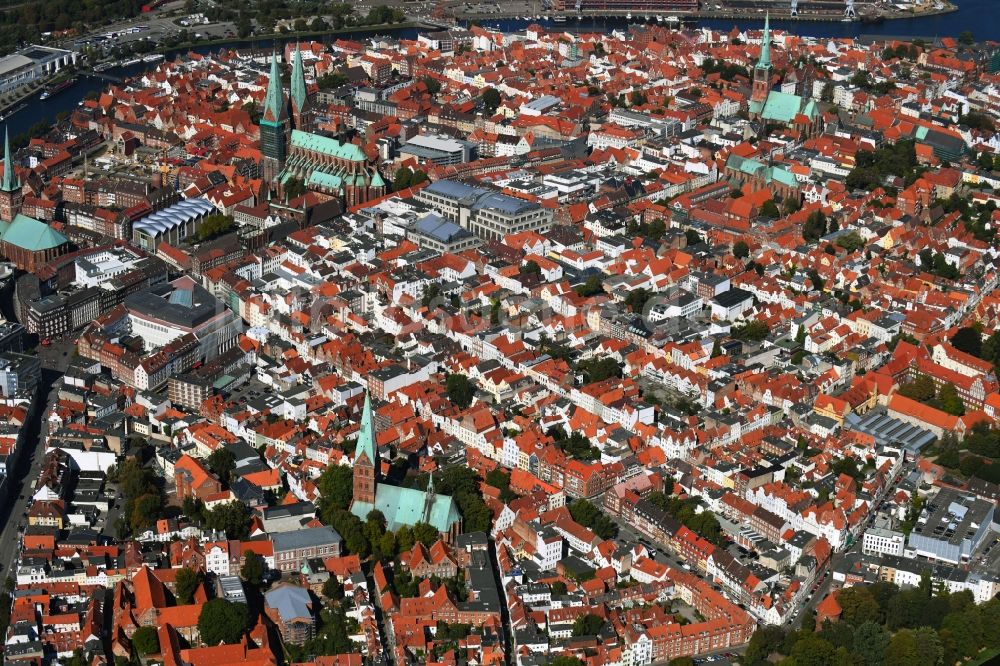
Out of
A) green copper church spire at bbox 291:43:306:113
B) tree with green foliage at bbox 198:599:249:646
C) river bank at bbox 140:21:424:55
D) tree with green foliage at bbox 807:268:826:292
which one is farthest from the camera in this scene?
river bank at bbox 140:21:424:55

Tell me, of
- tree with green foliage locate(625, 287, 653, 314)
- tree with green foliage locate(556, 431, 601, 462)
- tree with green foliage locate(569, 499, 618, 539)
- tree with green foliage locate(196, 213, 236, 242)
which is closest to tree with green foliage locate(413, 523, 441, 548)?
tree with green foliage locate(569, 499, 618, 539)

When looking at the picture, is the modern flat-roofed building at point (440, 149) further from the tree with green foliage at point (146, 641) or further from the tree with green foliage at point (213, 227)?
the tree with green foliage at point (146, 641)

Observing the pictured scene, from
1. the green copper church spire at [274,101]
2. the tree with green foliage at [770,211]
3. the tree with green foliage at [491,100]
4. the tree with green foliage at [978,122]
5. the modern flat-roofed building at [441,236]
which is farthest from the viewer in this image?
the tree with green foliage at [491,100]

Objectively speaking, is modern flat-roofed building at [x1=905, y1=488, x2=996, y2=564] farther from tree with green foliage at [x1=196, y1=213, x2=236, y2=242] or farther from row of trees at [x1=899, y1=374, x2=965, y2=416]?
tree with green foliage at [x1=196, y1=213, x2=236, y2=242]

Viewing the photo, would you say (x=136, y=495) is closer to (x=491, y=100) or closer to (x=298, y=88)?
(x=298, y=88)

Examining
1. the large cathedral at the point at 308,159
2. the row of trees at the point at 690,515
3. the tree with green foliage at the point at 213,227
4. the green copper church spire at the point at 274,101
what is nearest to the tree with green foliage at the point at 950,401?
the row of trees at the point at 690,515

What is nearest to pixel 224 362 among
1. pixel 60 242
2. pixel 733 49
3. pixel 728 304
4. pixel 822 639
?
pixel 60 242
